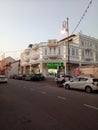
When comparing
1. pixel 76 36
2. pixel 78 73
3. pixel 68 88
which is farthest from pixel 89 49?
pixel 68 88

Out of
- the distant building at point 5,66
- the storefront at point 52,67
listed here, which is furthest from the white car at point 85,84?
the distant building at point 5,66

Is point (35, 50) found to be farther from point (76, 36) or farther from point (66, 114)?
point (66, 114)

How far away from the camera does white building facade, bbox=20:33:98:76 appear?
1887 inches

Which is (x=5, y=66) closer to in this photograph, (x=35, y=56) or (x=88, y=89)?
(x=35, y=56)

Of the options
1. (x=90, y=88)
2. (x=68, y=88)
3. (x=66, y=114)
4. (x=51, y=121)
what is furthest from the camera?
(x=68, y=88)

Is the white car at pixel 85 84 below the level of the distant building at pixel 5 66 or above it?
below

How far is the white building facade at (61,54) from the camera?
157 feet

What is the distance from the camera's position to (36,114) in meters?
7.40

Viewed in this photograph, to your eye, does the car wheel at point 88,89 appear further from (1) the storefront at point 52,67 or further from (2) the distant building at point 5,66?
(2) the distant building at point 5,66

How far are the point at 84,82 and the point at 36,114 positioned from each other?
39.1 feet

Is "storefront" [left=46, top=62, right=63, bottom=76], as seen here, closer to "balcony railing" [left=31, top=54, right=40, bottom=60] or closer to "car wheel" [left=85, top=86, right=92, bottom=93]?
"balcony railing" [left=31, top=54, right=40, bottom=60]

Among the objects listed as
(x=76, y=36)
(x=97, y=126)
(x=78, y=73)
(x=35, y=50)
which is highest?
(x=76, y=36)

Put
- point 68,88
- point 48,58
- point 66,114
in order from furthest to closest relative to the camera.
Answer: point 48,58
point 68,88
point 66,114

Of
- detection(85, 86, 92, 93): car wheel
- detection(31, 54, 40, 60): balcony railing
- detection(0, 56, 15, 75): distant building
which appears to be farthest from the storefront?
detection(85, 86, 92, 93): car wheel
